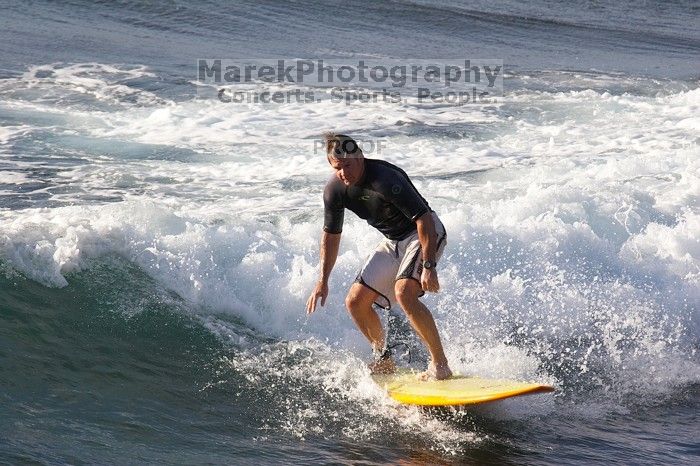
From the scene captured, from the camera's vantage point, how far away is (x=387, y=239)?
663 centimetres

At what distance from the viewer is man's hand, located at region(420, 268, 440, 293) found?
607 centimetres

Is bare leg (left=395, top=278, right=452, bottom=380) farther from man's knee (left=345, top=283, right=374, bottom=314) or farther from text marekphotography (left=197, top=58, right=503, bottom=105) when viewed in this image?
text marekphotography (left=197, top=58, right=503, bottom=105)

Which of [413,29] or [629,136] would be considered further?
[413,29]

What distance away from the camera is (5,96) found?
13.9 metres

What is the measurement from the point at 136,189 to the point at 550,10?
17.1 m

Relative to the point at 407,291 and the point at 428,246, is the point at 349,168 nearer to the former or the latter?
the point at 428,246

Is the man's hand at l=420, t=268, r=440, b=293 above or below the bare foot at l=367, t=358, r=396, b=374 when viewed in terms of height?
above

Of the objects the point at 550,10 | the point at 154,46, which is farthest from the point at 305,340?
the point at 550,10

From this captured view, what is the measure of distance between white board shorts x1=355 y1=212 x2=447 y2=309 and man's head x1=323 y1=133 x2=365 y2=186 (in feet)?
2.05

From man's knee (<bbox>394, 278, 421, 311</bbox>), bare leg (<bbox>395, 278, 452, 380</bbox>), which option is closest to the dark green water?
bare leg (<bbox>395, 278, 452, 380</bbox>)

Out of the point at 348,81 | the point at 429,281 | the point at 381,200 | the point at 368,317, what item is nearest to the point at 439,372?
the point at 368,317

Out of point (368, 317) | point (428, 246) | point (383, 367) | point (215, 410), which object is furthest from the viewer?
point (383, 367)

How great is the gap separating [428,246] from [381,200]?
0.43 meters

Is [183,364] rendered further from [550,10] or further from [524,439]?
[550,10]
